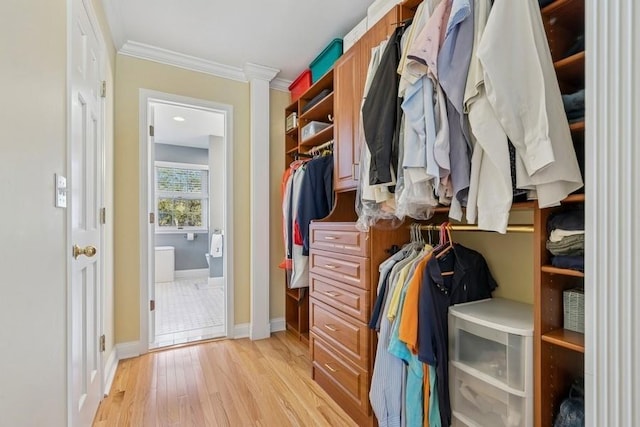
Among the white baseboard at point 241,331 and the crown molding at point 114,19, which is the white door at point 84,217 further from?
the white baseboard at point 241,331

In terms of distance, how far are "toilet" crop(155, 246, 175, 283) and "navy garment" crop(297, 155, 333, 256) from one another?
4005 mm

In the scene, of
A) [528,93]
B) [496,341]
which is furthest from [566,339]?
[528,93]

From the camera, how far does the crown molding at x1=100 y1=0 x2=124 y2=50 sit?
1902 mm

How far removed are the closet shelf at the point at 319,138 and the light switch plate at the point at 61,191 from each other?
1.61 m

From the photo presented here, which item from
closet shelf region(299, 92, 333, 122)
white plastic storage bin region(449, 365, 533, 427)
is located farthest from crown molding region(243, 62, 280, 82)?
white plastic storage bin region(449, 365, 533, 427)

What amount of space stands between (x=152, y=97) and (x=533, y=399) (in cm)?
305

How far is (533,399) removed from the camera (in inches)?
39.4

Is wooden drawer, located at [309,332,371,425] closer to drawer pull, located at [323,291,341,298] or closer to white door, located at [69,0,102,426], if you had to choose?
drawer pull, located at [323,291,341,298]

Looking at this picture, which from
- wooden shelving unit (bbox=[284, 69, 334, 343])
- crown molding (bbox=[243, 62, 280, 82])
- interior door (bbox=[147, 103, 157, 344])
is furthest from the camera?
crown molding (bbox=[243, 62, 280, 82])

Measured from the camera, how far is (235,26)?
2160 millimetres

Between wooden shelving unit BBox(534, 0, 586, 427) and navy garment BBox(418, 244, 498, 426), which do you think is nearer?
wooden shelving unit BBox(534, 0, 586, 427)

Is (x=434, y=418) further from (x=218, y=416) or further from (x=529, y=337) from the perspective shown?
(x=218, y=416)

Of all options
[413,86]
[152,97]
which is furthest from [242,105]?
[413,86]

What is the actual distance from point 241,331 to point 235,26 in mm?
2553
